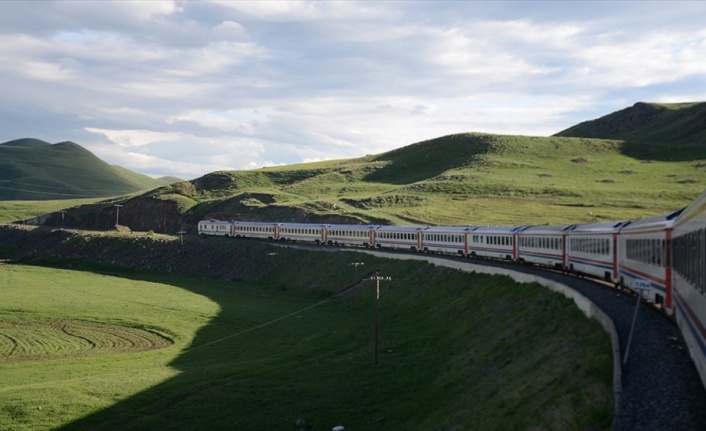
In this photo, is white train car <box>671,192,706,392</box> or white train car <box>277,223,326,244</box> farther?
white train car <box>277,223,326,244</box>

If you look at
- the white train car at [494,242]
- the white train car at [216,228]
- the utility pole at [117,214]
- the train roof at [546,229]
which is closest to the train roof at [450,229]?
the white train car at [494,242]

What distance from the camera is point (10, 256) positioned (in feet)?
391

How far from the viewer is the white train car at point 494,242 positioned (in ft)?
174

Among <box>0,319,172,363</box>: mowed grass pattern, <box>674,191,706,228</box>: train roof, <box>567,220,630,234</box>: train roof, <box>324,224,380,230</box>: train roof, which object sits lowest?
<box>0,319,172,363</box>: mowed grass pattern

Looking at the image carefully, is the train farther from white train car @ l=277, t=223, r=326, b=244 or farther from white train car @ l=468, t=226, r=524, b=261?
white train car @ l=277, t=223, r=326, b=244

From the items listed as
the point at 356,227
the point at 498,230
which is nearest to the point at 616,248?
the point at 498,230

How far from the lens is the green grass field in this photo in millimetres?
22281

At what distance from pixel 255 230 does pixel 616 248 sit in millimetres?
73404

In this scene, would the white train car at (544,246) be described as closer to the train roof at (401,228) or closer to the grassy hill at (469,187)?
the train roof at (401,228)

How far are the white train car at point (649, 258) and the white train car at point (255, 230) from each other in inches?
2753

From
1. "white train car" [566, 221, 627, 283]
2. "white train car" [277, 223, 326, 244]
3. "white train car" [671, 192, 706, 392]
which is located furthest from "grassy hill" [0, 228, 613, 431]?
"white train car" [277, 223, 326, 244]

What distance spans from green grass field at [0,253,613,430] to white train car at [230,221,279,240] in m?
36.1

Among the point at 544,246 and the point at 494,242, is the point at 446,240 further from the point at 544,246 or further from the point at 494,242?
the point at 544,246

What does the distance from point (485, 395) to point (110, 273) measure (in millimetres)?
79516
